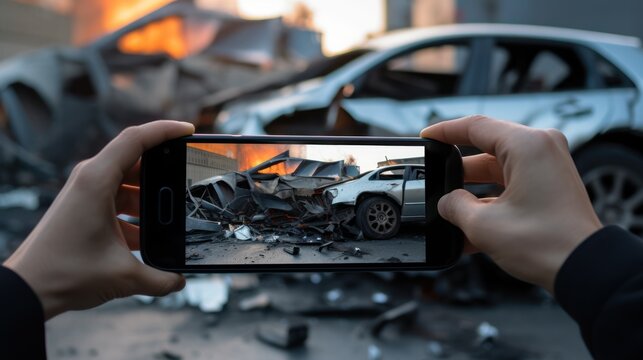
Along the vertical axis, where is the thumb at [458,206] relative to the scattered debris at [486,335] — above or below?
above

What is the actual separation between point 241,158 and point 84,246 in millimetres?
390

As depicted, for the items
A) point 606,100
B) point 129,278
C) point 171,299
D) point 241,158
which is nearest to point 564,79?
point 606,100

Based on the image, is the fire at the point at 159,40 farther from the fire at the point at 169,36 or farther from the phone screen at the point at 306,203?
the phone screen at the point at 306,203

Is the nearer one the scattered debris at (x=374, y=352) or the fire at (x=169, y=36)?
the scattered debris at (x=374, y=352)

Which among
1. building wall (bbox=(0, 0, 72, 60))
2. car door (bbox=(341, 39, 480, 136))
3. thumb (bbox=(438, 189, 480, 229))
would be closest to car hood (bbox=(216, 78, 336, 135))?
car door (bbox=(341, 39, 480, 136))

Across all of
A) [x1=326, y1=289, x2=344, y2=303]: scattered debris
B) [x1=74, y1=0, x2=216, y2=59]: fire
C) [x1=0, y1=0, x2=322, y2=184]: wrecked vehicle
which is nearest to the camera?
[x1=326, y1=289, x2=344, y2=303]: scattered debris

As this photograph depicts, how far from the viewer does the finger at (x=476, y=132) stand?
1027 millimetres

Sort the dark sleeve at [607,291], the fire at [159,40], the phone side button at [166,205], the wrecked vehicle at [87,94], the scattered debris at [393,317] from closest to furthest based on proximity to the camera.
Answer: the dark sleeve at [607,291], the phone side button at [166,205], the scattered debris at [393,317], the wrecked vehicle at [87,94], the fire at [159,40]

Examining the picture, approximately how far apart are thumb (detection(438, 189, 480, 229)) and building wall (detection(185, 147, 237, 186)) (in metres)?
0.50

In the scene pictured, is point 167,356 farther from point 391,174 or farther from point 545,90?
point 545,90

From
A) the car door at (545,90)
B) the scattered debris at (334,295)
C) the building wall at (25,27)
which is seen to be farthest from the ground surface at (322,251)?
the building wall at (25,27)

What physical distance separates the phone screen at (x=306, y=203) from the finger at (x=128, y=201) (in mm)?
173

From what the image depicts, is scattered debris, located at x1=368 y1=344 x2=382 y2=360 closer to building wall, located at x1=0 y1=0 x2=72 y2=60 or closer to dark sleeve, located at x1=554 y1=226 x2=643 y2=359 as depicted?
dark sleeve, located at x1=554 y1=226 x2=643 y2=359

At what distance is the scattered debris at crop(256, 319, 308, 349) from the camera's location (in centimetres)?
269
